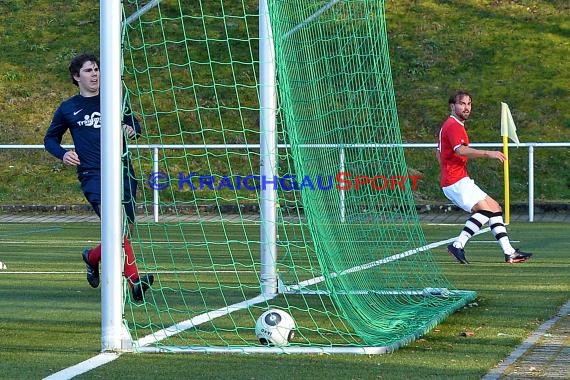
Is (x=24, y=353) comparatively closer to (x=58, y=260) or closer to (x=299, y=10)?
(x=299, y=10)

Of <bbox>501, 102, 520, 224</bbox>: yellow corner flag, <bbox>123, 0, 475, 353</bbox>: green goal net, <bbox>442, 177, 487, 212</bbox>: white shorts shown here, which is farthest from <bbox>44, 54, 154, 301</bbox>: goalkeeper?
<bbox>501, 102, 520, 224</bbox>: yellow corner flag

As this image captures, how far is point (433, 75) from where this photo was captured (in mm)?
25781

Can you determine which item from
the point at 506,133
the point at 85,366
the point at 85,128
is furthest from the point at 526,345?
the point at 506,133

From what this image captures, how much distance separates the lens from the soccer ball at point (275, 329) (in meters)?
6.91

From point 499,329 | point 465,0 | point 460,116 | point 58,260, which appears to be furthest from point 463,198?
point 465,0

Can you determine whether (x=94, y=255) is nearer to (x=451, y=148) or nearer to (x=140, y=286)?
(x=140, y=286)

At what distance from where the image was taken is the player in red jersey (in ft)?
40.1

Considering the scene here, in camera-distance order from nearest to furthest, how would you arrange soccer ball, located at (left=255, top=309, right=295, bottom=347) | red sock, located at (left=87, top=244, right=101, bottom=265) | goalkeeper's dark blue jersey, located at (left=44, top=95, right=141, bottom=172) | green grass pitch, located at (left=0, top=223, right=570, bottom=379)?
green grass pitch, located at (left=0, top=223, right=570, bottom=379) → soccer ball, located at (left=255, top=309, right=295, bottom=347) → goalkeeper's dark blue jersey, located at (left=44, top=95, right=141, bottom=172) → red sock, located at (left=87, top=244, right=101, bottom=265)

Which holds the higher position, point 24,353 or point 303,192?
point 303,192

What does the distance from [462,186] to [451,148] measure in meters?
0.42

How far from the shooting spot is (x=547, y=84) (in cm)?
2486

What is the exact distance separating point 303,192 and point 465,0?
2262cm

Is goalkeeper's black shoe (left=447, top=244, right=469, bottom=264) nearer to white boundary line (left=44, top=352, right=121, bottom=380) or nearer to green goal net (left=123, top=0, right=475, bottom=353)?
green goal net (left=123, top=0, right=475, bottom=353)

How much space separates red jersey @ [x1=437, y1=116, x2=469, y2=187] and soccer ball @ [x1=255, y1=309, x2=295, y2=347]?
5.58 metres
